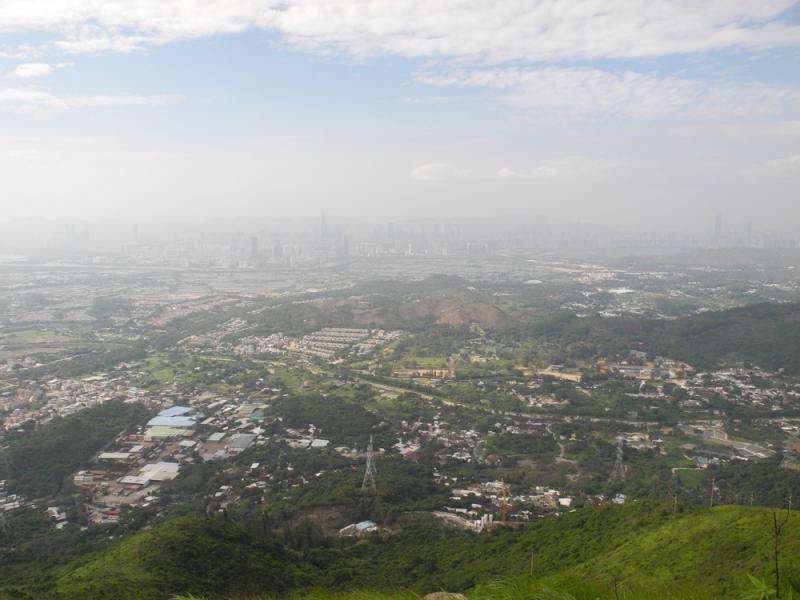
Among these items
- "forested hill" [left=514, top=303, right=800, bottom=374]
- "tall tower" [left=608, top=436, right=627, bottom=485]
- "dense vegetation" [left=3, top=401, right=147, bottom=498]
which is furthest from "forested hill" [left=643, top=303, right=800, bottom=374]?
"dense vegetation" [left=3, top=401, right=147, bottom=498]

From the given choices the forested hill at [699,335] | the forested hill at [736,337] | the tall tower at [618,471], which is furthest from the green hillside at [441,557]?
the forested hill at [736,337]

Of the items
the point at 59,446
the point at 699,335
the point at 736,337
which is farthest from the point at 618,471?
the point at 699,335

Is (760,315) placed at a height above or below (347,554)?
above

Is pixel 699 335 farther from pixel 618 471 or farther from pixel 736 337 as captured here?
pixel 618 471

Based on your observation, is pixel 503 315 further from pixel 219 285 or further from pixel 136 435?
pixel 219 285

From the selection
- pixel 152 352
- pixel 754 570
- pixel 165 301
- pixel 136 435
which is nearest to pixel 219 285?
pixel 165 301

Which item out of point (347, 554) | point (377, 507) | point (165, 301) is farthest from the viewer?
point (165, 301)

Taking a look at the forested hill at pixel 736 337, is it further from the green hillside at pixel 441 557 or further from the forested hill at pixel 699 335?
the green hillside at pixel 441 557
